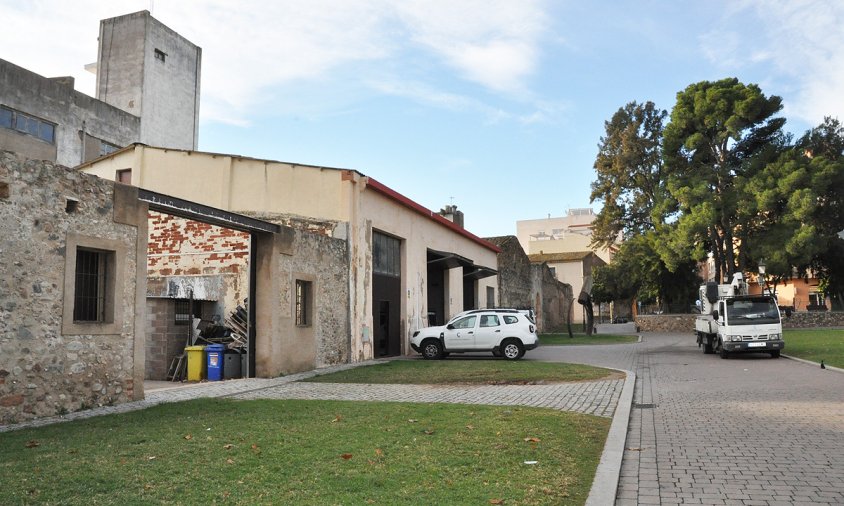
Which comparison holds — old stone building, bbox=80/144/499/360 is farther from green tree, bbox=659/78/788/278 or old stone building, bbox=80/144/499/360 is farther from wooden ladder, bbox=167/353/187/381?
green tree, bbox=659/78/788/278

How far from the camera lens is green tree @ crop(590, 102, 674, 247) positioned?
43750mm

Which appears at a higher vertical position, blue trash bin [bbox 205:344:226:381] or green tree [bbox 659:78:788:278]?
green tree [bbox 659:78:788:278]

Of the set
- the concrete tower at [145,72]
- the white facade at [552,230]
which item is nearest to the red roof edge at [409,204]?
the concrete tower at [145,72]

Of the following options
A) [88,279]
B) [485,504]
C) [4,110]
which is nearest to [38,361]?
[88,279]

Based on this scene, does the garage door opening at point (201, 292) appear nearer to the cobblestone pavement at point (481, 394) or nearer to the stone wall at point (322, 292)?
the stone wall at point (322, 292)

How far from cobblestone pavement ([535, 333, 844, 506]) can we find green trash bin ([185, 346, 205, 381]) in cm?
994

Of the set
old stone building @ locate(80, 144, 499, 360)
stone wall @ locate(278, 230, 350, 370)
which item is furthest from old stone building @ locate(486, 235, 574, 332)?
stone wall @ locate(278, 230, 350, 370)

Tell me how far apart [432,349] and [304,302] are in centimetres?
563

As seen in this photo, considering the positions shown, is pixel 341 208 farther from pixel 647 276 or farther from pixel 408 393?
pixel 647 276

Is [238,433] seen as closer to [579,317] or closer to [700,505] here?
[700,505]

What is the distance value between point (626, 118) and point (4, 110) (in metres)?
37.3

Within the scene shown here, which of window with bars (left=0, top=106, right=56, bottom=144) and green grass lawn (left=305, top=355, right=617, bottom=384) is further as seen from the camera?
window with bars (left=0, top=106, right=56, bottom=144)

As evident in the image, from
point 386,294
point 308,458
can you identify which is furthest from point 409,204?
point 308,458

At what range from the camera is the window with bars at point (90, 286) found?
10.4 metres
